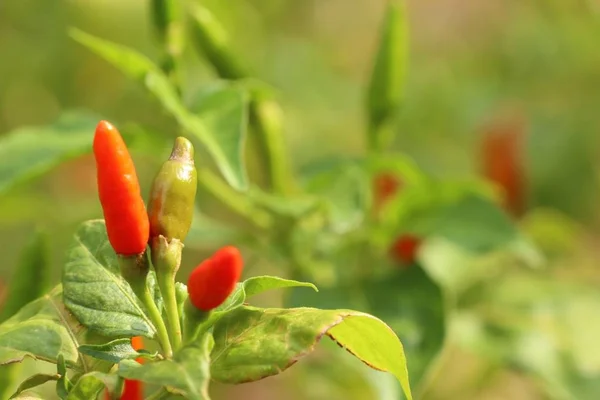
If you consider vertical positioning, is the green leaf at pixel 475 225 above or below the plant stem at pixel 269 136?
below

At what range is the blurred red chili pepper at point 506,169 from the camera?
1.23 meters

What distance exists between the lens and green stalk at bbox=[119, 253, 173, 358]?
421mm

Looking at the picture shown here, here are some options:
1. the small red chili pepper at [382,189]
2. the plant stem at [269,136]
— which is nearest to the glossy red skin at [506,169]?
the small red chili pepper at [382,189]

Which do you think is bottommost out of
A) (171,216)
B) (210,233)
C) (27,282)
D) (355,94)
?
(355,94)

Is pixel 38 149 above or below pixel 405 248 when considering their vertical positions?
above

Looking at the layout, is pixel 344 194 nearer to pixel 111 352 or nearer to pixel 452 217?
pixel 452 217

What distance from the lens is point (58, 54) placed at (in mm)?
1636

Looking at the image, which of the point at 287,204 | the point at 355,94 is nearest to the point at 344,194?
the point at 287,204

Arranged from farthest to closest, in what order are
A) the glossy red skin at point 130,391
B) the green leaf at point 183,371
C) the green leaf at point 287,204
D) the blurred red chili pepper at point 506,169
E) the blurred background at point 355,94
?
the blurred background at point 355,94, the blurred red chili pepper at point 506,169, the green leaf at point 287,204, the glossy red skin at point 130,391, the green leaf at point 183,371

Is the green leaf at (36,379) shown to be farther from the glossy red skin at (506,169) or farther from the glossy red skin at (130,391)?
the glossy red skin at (506,169)

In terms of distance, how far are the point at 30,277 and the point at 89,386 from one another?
0.55 feet

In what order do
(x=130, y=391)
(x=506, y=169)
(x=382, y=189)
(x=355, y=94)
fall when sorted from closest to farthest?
(x=130, y=391), (x=382, y=189), (x=506, y=169), (x=355, y=94)

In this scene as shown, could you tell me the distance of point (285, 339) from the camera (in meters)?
0.39

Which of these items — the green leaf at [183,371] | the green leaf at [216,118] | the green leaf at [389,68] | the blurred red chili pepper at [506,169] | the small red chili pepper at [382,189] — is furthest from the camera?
the blurred red chili pepper at [506,169]
